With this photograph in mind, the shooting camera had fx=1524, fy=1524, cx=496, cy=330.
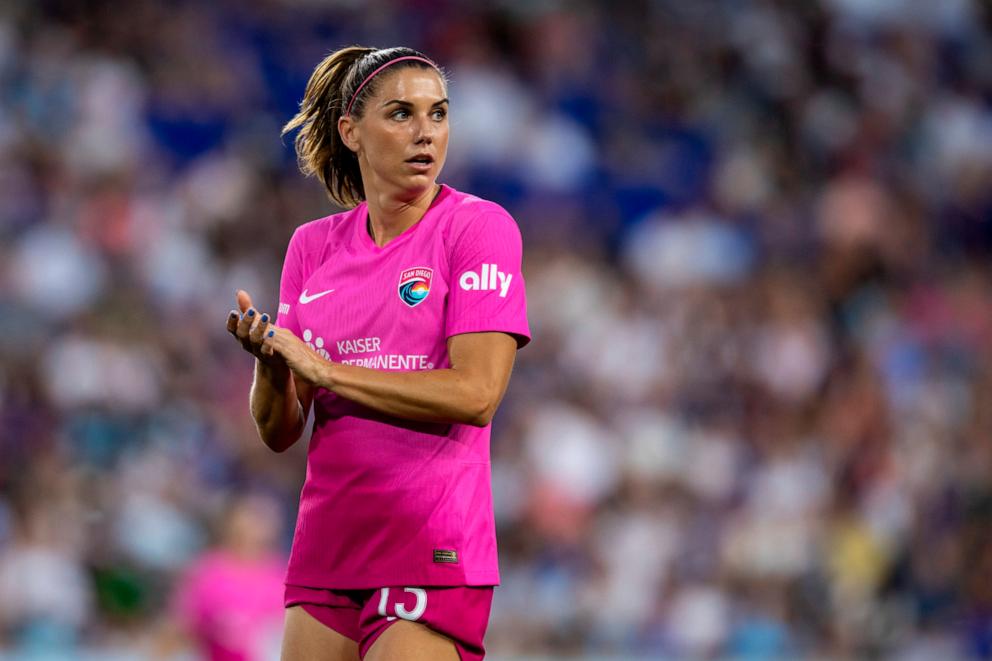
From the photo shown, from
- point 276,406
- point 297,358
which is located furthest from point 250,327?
point 276,406

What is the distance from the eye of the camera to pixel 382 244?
366 centimetres

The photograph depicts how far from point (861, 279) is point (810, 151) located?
4.84 feet

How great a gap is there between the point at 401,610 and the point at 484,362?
1.91 ft

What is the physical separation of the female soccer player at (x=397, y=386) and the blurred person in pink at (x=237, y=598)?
13.5 feet

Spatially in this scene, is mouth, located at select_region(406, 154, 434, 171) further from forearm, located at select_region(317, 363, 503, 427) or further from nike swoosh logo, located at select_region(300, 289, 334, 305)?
forearm, located at select_region(317, 363, 503, 427)

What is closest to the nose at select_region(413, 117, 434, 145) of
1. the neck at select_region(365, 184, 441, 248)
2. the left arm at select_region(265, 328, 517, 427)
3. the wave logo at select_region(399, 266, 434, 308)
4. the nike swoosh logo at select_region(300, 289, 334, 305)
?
the neck at select_region(365, 184, 441, 248)

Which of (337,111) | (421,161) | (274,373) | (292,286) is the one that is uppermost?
(337,111)

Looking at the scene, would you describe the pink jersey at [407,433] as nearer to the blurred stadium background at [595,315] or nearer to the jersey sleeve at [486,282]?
the jersey sleeve at [486,282]

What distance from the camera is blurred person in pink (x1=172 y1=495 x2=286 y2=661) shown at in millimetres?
7590

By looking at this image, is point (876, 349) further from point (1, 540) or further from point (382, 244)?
point (382, 244)

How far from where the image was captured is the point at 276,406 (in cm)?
364

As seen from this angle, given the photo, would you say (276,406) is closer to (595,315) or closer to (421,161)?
(421,161)

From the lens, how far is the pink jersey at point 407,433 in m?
3.46

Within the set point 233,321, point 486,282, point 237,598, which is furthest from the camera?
point 237,598
